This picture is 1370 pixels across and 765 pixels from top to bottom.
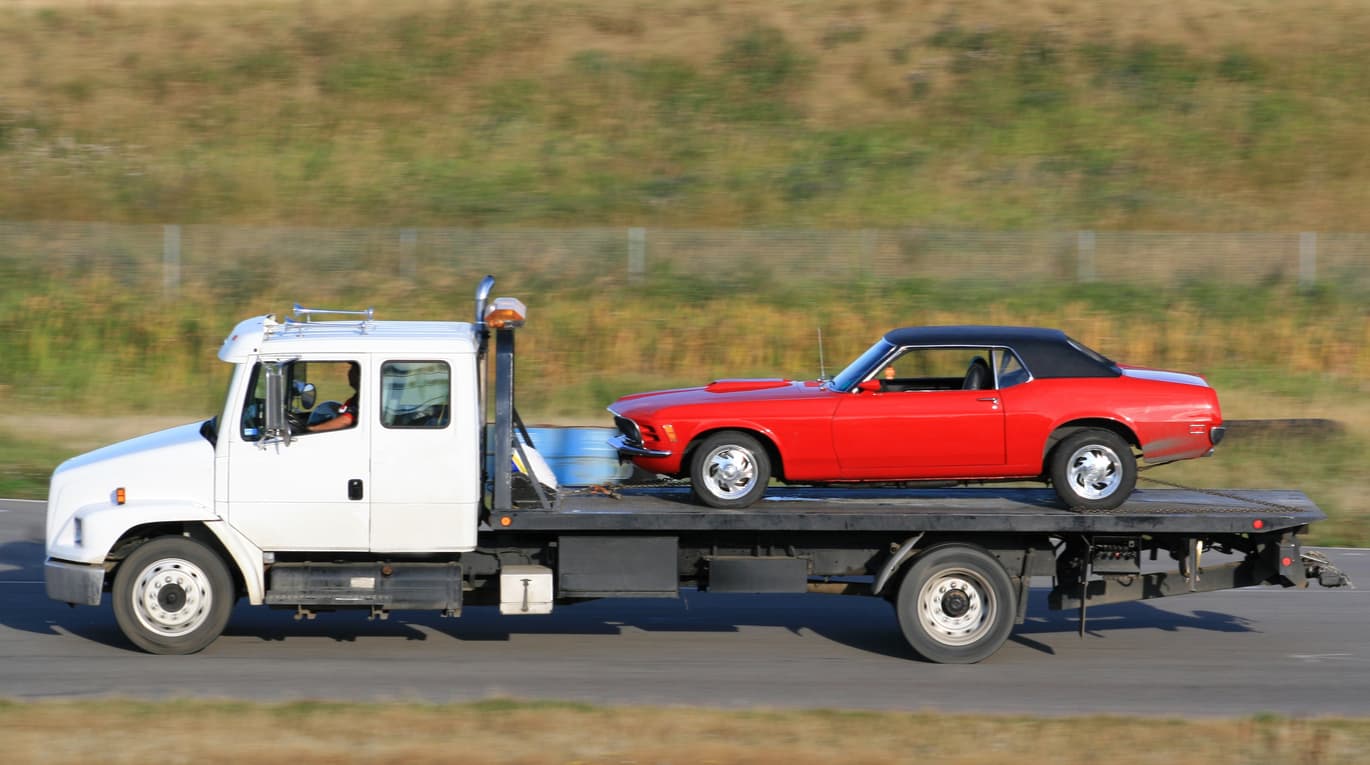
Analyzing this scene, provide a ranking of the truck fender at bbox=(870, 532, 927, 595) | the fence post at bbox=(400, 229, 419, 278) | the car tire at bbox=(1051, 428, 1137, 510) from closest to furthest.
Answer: the truck fender at bbox=(870, 532, 927, 595) → the car tire at bbox=(1051, 428, 1137, 510) → the fence post at bbox=(400, 229, 419, 278)

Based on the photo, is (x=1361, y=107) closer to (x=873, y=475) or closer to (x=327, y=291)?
(x=327, y=291)

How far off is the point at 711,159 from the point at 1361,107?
58.2 feet

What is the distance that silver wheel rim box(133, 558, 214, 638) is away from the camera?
10805 mm

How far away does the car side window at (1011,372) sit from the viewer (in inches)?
456

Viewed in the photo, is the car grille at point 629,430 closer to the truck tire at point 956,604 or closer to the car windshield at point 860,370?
the car windshield at point 860,370

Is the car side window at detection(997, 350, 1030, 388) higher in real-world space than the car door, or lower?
higher

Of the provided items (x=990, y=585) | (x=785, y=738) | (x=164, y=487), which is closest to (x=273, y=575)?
(x=164, y=487)

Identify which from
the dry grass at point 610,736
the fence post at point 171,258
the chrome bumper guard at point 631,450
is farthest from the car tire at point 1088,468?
the fence post at point 171,258

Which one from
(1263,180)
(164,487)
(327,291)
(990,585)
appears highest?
(1263,180)

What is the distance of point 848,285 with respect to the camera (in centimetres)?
3111

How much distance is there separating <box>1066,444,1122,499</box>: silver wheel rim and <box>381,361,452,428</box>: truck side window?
4.68 meters

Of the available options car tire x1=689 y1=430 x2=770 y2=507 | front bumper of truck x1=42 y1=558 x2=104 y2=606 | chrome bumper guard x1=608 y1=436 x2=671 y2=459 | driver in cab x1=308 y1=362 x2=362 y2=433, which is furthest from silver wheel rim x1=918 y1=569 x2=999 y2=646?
front bumper of truck x1=42 y1=558 x2=104 y2=606

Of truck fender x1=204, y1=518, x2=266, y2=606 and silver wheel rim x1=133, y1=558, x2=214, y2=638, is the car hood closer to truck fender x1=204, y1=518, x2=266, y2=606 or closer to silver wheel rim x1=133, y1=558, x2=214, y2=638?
truck fender x1=204, y1=518, x2=266, y2=606

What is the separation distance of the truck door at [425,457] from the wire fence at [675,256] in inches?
790
